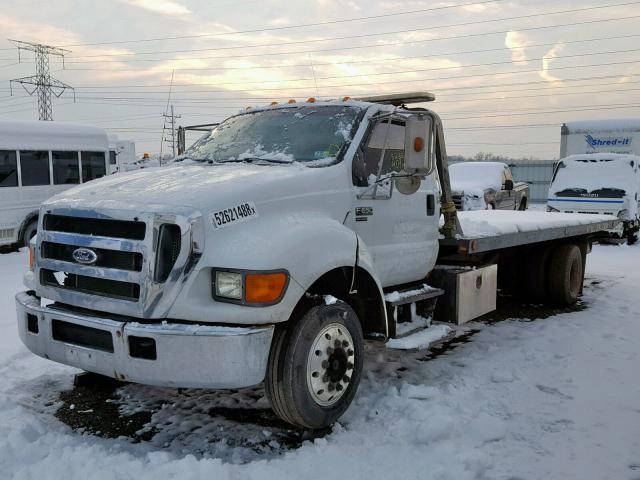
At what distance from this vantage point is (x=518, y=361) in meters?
5.38

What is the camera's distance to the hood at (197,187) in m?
3.56

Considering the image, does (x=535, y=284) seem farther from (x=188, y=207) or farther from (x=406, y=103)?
(x=188, y=207)

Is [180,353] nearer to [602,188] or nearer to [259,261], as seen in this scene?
[259,261]

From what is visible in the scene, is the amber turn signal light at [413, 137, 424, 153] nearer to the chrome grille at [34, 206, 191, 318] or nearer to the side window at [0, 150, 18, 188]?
the chrome grille at [34, 206, 191, 318]

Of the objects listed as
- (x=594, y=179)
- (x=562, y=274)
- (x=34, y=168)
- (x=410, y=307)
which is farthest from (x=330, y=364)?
(x=594, y=179)

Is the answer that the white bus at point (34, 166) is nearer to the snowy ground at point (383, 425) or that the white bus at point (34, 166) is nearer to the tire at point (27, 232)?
the tire at point (27, 232)

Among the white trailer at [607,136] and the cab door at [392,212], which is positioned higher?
the white trailer at [607,136]

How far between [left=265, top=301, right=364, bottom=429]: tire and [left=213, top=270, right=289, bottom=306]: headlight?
1.01ft

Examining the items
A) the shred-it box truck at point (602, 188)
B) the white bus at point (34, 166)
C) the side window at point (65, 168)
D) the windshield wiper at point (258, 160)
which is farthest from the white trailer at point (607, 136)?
the windshield wiper at point (258, 160)

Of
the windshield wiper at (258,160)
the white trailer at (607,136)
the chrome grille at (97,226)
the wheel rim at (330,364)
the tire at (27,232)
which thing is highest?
the white trailer at (607,136)

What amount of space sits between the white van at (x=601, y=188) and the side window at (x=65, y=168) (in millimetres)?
11486

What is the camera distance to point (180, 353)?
3326mm

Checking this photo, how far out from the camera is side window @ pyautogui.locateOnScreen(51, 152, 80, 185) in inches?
516

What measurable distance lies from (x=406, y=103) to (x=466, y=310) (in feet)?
6.61
